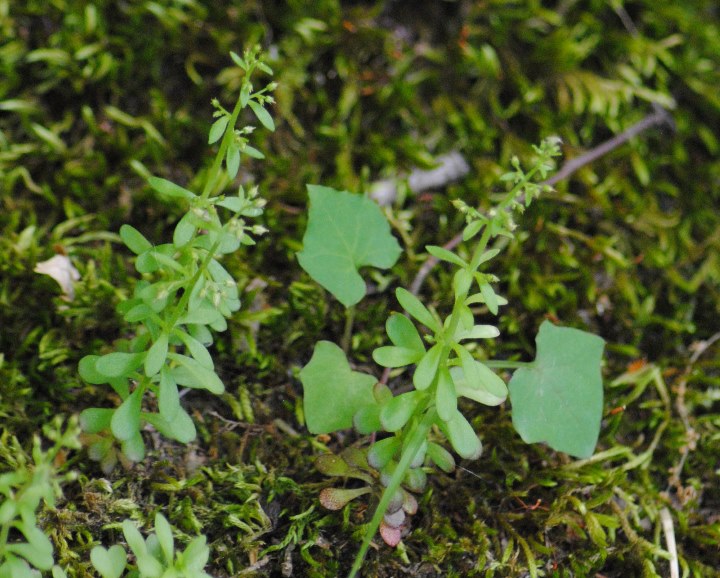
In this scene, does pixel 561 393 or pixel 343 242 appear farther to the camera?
pixel 343 242

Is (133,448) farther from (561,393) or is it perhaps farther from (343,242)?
(561,393)

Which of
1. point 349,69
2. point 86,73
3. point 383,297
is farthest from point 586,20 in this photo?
point 86,73

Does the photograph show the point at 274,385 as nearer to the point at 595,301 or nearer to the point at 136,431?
the point at 136,431

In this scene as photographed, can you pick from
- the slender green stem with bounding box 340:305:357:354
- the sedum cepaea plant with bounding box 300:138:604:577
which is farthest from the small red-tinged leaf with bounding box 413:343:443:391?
the slender green stem with bounding box 340:305:357:354

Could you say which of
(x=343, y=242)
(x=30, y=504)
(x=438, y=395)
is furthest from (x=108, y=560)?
(x=343, y=242)

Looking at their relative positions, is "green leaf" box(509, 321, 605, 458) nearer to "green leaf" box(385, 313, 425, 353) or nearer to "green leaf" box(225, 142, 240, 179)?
"green leaf" box(385, 313, 425, 353)

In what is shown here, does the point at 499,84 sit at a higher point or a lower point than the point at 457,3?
lower

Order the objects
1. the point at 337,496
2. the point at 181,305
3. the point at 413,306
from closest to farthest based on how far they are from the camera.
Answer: the point at 181,305
the point at 413,306
the point at 337,496
